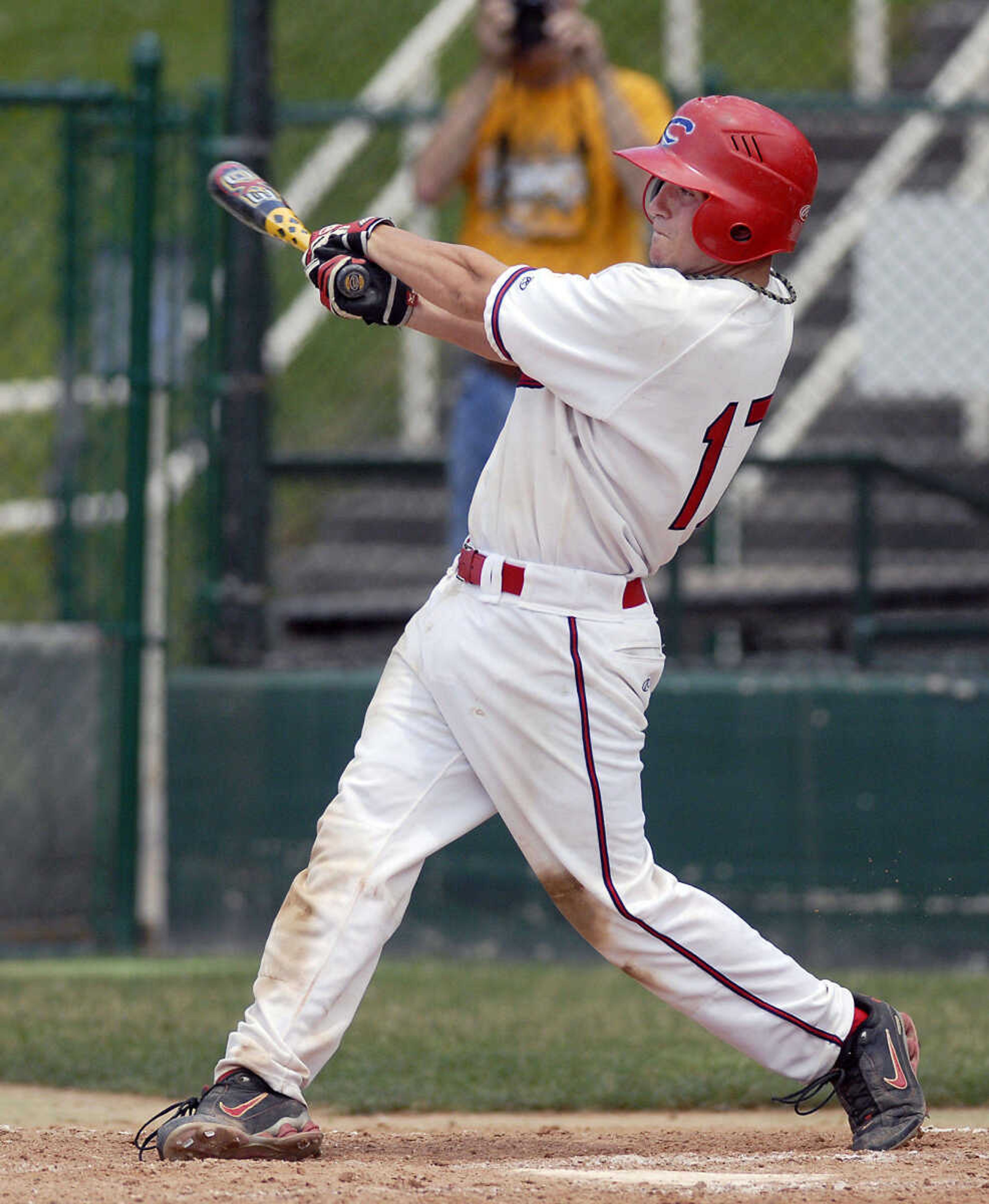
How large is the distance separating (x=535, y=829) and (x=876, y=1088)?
854 millimetres

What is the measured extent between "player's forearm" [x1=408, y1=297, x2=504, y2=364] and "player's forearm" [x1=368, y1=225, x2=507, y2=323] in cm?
7

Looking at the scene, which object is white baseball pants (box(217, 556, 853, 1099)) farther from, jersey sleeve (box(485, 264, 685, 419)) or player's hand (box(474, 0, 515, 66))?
player's hand (box(474, 0, 515, 66))

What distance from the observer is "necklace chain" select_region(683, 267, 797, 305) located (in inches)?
159

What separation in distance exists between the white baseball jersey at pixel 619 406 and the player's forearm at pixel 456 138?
2845 millimetres

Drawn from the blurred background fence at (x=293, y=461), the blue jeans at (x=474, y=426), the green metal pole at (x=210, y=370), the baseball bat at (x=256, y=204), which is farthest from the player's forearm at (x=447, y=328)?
the green metal pole at (x=210, y=370)

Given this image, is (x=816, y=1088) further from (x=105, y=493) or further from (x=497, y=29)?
(x=105, y=493)

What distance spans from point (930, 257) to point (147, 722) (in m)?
3.44

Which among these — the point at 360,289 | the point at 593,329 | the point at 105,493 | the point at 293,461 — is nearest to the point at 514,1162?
the point at 593,329

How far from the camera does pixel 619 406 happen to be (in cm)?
397

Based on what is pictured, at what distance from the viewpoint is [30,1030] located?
5.69 m

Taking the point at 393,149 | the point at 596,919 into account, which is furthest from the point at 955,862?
the point at 393,149

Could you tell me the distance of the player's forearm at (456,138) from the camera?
6.79 meters

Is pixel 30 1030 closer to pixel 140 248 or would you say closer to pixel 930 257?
pixel 140 248

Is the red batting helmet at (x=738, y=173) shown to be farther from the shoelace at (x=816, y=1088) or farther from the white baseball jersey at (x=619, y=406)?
the shoelace at (x=816, y=1088)
